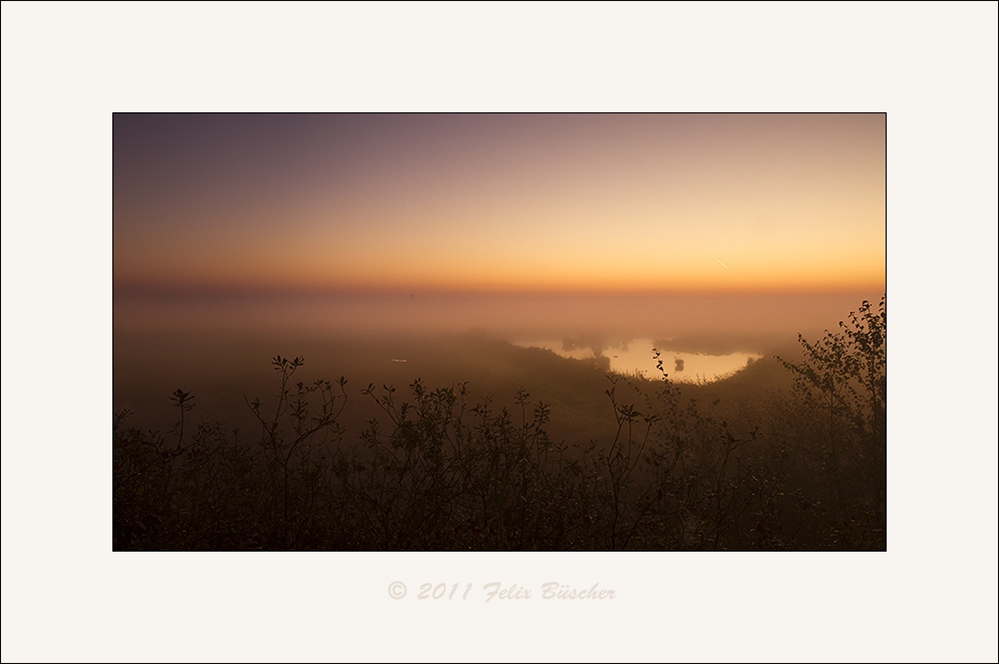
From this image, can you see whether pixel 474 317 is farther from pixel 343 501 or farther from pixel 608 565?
pixel 608 565

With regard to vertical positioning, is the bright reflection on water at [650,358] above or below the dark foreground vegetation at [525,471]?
above

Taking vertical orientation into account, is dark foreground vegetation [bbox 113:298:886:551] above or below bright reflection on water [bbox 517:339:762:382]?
below

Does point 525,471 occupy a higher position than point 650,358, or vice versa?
point 650,358
